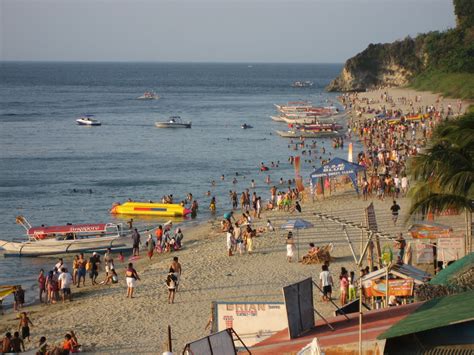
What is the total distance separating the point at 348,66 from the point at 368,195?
98829 mm

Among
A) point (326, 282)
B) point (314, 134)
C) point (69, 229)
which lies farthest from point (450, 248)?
point (314, 134)

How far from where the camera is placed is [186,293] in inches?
802

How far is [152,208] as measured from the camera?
36062 millimetres

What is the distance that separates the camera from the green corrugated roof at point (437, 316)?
10.1m

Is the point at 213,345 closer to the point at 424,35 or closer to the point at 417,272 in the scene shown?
the point at 417,272

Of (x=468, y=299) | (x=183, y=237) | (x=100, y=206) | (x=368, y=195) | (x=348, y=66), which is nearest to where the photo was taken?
(x=468, y=299)

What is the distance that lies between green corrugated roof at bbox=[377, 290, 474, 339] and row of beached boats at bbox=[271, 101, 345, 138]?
52.6 m

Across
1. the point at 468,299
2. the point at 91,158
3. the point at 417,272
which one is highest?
the point at 468,299

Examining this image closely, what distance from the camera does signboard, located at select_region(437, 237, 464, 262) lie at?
1825 cm

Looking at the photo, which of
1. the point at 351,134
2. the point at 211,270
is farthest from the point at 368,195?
the point at 351,134

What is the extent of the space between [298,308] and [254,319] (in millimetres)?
2024

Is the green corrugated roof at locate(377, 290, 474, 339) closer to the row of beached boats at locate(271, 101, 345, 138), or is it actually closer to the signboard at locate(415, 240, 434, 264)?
the signboard at locate(415, 240, 434, 264)

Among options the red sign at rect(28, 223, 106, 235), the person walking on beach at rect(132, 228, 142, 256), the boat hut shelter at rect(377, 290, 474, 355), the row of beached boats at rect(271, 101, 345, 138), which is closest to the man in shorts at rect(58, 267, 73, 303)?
the person walking on beach at rect(132, 228, 142, 256)

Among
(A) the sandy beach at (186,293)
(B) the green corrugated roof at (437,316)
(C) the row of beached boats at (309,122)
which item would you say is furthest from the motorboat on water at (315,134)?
(B) the green corrugated roof at (437,316)
